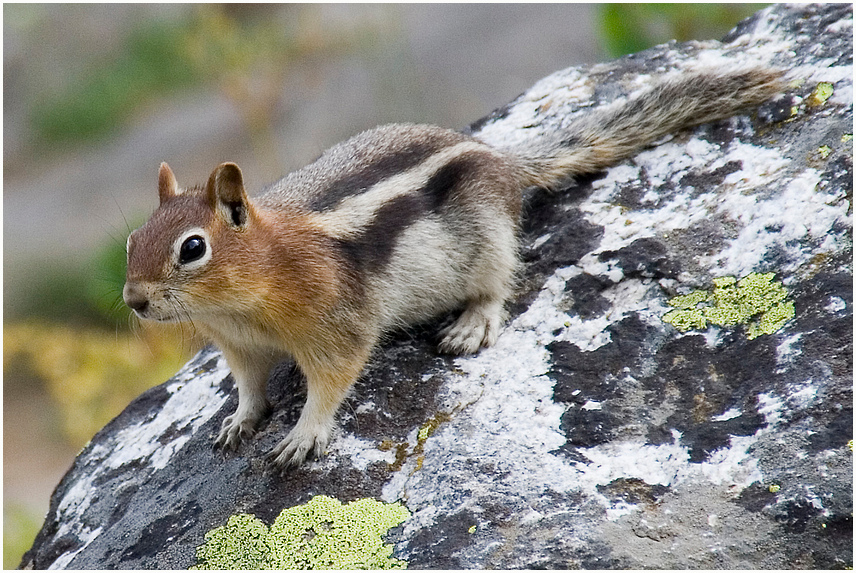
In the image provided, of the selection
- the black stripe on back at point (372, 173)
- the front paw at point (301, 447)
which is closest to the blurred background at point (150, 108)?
the black stripe on back at point (372, 173)

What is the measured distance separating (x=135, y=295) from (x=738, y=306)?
8.51 feet

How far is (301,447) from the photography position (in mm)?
3779

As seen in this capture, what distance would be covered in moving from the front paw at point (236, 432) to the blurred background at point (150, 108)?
3.64 m

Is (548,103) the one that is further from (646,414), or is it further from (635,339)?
(646,414)

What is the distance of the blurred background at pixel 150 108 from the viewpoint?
26.8 feet

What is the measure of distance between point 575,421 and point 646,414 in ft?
0.96

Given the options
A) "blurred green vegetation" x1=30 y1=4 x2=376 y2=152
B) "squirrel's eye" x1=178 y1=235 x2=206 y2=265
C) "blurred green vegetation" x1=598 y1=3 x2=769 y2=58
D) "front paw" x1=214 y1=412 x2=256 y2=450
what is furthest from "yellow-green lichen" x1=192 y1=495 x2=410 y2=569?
"blurred green vegetation" x1=30 y1=4 x2=376 y2=152

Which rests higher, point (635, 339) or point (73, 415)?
point (635, 339)

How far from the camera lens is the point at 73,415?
8188mm

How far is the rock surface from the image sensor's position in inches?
126

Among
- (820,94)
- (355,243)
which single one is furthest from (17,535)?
(820,94)

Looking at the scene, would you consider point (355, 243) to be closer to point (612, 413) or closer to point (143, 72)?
point (612, 413)

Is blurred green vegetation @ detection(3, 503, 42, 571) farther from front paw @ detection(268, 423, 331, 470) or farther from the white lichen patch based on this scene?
front paw @ detection(268, 423, 331, 470)

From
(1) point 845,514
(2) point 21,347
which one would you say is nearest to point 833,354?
(1) point 845,514
